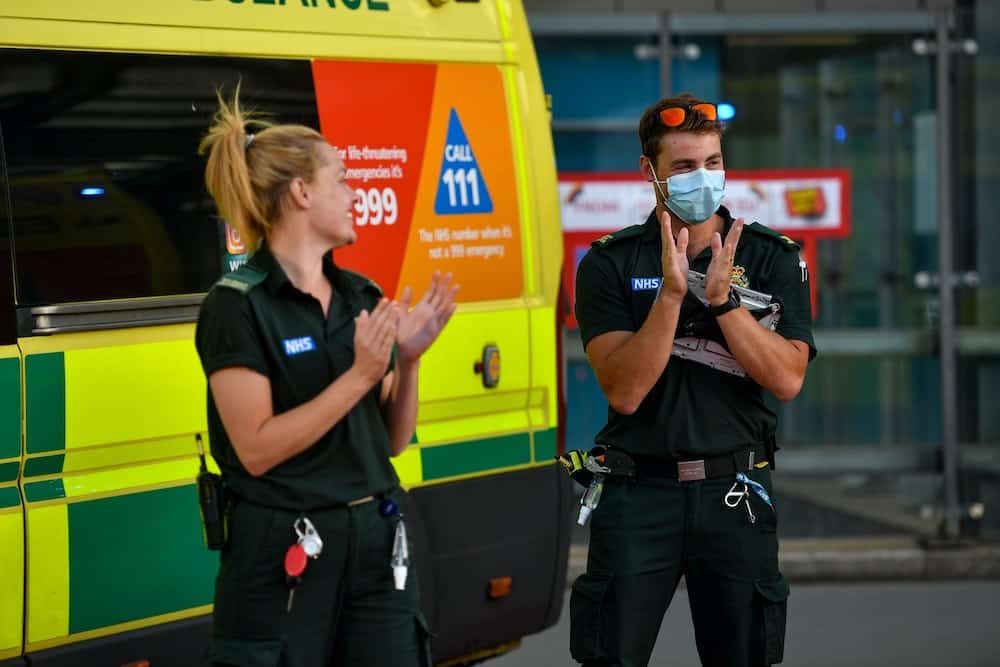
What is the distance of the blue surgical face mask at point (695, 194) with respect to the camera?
404 cm

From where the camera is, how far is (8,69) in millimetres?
4246

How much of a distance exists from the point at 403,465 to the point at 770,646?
1382mm

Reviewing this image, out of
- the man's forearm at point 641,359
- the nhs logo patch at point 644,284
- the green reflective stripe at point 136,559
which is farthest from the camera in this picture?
the green reflective stripe at point 136,559

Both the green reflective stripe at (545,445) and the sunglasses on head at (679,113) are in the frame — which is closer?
the sunglasses on head at (679,113)

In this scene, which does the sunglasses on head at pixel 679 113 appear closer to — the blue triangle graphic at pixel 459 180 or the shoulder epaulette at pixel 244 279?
the shoulder epaulette at pixel 244 279

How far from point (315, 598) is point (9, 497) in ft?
3.75

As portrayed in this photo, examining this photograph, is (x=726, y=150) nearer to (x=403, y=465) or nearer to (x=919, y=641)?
(x=919, y=641)

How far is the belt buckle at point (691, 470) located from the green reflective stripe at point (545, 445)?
4.90ft

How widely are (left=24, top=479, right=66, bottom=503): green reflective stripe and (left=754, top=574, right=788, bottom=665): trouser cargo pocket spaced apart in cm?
164

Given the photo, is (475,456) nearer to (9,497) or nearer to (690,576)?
(690,576)

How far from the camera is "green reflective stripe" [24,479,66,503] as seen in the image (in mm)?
4250

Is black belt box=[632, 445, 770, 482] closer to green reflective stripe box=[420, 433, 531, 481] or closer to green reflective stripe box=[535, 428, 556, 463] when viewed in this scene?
green reflective stripe box=[420, 433, 531, 481]

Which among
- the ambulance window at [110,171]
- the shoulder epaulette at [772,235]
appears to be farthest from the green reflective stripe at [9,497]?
the shoulder epaulette at [772,235]

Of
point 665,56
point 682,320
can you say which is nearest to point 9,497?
point 682,320
